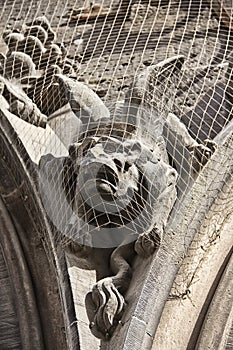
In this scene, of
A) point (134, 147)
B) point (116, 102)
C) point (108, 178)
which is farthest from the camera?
point (116, 102)

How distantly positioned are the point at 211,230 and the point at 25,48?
152cm

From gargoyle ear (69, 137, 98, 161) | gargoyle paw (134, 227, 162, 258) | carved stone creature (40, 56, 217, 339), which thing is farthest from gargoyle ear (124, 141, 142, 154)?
gargoyle paw (134, 227, 162, 258)

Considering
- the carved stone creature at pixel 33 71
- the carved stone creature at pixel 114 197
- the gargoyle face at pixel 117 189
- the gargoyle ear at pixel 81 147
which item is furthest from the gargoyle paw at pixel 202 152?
the carved stone creature at pixel 33 71

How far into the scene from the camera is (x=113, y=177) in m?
3.86

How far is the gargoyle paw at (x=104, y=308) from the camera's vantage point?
3.58 m

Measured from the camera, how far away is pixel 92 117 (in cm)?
428

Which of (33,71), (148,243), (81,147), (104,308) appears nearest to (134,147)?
(81,147)

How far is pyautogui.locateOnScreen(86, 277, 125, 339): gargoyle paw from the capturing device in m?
3.58

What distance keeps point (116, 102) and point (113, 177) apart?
58 centimetres

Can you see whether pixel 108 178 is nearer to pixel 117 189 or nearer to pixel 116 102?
pixel 117 189

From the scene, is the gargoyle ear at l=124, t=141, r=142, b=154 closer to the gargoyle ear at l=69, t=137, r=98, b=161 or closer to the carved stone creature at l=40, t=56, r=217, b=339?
the carved stone creature at l=40, t=56, r=217, b=339

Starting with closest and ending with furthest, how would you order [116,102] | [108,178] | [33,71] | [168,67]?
[108,178] < [116,102] < [168,67] < [33,71]

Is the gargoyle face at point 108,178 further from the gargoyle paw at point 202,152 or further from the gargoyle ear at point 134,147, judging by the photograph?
the gargoyle paw at point 202,152

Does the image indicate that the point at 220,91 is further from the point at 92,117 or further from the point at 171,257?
the point at 171,257
